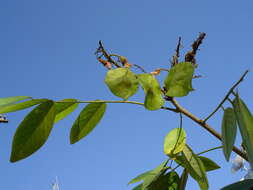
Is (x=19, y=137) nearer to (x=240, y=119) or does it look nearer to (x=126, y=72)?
(x=126, y=72)

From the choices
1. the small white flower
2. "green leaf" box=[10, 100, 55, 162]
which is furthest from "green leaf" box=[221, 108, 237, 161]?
the small white flower

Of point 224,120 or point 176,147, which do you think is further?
point 176,147

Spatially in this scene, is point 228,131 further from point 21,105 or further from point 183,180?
point 21,105

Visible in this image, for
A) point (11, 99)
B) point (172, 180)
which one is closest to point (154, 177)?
point (172, 180)

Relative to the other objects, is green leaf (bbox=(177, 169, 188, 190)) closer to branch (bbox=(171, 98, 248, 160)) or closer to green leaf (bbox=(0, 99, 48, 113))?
branch (bbox=(171, 98, 248, 160))

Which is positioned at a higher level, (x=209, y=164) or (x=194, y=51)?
(x=194, y=51)

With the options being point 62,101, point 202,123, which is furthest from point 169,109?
point 62,101
